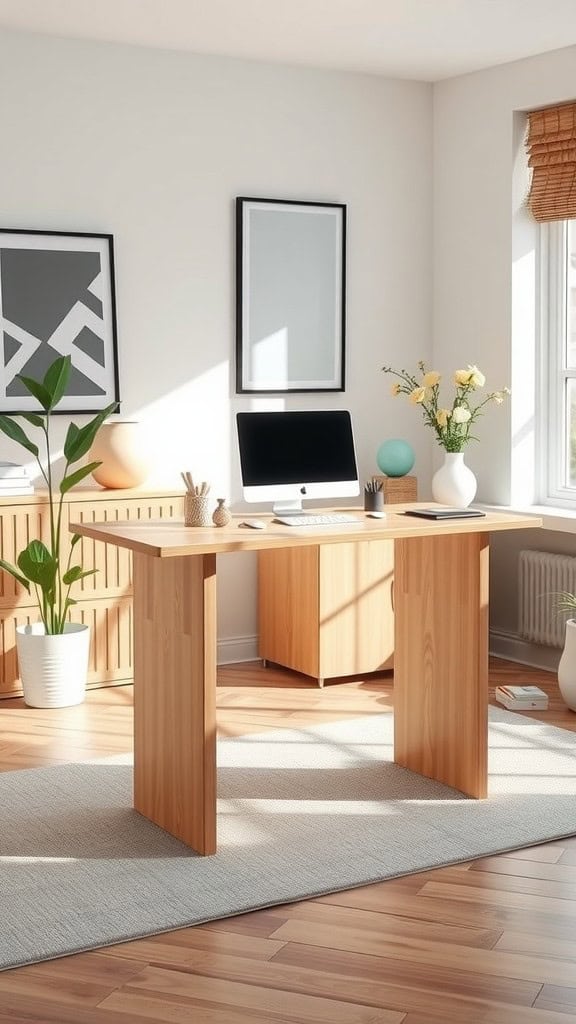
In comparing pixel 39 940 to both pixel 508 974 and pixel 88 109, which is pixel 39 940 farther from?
pixel 88 109

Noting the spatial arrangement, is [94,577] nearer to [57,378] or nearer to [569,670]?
[57,378]

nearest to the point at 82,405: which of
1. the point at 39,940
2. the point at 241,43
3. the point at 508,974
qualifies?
the point at 241,43

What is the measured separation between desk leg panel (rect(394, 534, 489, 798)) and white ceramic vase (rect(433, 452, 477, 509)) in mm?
342

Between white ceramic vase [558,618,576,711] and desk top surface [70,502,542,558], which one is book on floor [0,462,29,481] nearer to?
desk top surface [70,502,542,558]

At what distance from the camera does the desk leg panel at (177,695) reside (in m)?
3.59

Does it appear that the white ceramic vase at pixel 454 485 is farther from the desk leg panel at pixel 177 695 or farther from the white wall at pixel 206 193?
the white wall at pixel 206 193

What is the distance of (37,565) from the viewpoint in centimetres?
504

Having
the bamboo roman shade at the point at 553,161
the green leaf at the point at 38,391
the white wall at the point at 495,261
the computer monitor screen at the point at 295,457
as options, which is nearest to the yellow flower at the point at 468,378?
the computer monitor screen at the point at 295,457

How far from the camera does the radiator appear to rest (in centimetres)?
579

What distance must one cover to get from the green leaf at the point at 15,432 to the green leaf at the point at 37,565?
381mm

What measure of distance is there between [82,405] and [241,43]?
66.5 inches

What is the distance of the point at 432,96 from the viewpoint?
638 cm

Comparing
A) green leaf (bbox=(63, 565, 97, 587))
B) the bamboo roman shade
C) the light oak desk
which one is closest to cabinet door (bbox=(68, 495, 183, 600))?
green leaf (bbox=(63, 565, 97, 587))

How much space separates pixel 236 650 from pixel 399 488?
3.55ft
